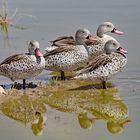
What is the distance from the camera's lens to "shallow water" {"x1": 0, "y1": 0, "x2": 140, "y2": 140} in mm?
8547

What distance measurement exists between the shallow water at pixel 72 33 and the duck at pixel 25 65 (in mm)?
599

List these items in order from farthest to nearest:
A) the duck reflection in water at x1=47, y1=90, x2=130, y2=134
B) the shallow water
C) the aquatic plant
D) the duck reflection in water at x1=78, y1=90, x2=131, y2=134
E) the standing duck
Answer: the aquatic plant
the standing duck
the duck reflection in water at x1=47, y1=90, x2=130, y2=134
the duck reflection in water at x1=78, y1=90, x2=131, y2=134
the shallow water

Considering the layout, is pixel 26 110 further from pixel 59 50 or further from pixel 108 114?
pixel 59 50

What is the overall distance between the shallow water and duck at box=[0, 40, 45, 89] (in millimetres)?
599

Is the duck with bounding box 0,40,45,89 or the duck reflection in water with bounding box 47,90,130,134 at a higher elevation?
the duck with bounding box 0,40,45,89

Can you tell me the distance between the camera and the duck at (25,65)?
11.2 m

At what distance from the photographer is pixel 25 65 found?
11156mm

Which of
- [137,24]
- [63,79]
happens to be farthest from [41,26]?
[63,79]

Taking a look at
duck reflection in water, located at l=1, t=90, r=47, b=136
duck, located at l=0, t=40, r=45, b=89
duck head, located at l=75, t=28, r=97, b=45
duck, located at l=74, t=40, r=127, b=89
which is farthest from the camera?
duck head, located at l=75, t=28, r=97, b=45

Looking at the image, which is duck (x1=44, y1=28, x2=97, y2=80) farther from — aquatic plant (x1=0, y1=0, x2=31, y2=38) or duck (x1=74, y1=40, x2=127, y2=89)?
aquatic plant (x1=0, y1=0, x2=31, y2=38)

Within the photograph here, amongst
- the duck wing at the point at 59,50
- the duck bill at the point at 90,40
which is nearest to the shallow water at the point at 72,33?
A: the duck wing at the point at 59,50

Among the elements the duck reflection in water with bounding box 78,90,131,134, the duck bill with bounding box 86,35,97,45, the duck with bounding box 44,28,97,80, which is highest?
the duck bill with bounding box 86,35,97,45

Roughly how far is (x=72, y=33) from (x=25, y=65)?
4.39m

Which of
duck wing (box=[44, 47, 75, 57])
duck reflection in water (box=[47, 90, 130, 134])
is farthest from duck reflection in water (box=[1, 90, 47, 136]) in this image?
duck wing (box=[44, 47, 75, 57])
